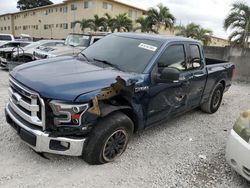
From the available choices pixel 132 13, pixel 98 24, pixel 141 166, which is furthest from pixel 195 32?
pixel 141 166

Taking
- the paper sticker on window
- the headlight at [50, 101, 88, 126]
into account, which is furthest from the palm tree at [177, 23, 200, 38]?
the headlight at [50, 101, 88, 126]

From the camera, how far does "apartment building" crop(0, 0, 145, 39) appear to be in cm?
3644

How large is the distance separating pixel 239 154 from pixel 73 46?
27.4ft

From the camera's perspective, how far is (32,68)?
11.6 feet

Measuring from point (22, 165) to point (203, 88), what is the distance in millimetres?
3619

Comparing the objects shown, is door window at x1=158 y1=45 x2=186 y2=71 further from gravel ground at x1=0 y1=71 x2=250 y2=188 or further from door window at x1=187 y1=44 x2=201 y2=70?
gravel ground at x1=0 y1=71 x2=250 y2=188

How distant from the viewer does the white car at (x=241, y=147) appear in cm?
297

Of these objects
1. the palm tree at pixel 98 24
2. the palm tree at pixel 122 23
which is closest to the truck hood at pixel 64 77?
the palm tree at pixel 122 23

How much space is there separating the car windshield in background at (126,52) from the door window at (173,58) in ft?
0.60

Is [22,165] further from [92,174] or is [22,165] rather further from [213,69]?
[213,69]

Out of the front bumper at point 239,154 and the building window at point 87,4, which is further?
the building window at point 87,4

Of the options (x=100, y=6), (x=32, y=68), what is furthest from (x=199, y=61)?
(x=100, y=6)

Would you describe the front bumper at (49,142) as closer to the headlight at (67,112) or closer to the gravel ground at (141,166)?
the headlight at (67,112)

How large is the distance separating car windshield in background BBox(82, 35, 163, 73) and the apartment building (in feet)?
107
